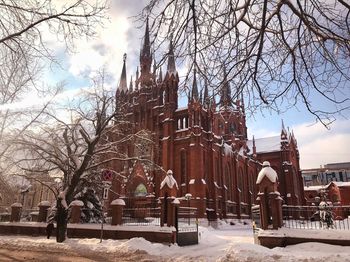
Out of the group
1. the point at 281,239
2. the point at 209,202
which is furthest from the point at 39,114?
the point at 209,202

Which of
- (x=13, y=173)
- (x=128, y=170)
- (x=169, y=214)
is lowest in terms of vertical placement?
(x=169, y=214)

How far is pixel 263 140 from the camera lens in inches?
2340

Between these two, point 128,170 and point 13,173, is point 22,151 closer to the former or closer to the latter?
point 13,173

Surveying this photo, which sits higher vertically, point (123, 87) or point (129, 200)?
point (123, 87)

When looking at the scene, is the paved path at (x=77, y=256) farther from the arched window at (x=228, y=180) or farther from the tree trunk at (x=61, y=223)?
the arched window at (x=228, y=180)

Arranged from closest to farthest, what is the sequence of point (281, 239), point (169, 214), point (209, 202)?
point (281, 239) < point (169, 214) < point (209, 202)

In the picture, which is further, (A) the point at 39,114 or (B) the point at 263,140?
(B) the point at 263,140

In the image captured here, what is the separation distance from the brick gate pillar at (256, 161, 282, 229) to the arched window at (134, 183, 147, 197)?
2206cm

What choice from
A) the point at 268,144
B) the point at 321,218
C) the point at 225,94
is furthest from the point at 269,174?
the point at 268,144

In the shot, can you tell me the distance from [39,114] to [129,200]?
721 inches

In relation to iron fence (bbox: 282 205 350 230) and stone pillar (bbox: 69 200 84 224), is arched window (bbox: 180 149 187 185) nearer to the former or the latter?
iron fence (bbox: 282 205 350 230)

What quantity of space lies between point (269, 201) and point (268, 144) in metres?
46.2

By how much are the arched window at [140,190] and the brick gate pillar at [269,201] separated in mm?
22055

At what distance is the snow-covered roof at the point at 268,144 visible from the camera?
179ft
